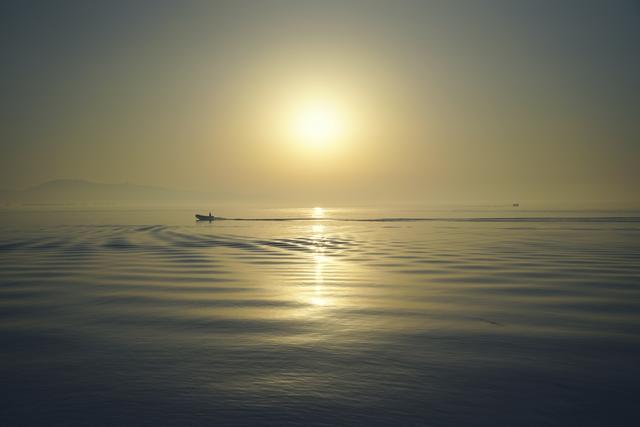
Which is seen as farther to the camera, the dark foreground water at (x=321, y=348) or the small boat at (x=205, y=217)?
the small boat at (x=205, y=217)

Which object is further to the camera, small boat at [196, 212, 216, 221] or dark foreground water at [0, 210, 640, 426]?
small boat at [196, 212, 216, 221]

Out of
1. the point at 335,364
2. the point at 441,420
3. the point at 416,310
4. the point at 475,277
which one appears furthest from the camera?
the point at 475,277

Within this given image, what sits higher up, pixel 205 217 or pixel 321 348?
pixel 205 217

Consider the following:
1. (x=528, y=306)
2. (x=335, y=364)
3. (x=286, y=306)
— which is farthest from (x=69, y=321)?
(x=528, y=306)

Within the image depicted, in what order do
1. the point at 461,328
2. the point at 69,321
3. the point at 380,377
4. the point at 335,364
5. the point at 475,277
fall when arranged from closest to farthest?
the point at 380,377, the point at 335,364, the point at 461,328, the point at 69,321, the point at 475,277

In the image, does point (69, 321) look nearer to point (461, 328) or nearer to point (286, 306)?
point (286, 306)

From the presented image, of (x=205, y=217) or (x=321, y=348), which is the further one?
(x=205, y=217)

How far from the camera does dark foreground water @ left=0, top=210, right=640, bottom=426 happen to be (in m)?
7.00

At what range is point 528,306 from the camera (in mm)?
14219

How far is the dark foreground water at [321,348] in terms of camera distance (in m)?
7.00

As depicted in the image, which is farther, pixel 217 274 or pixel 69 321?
pixel 217 274

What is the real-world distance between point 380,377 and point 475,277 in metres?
13.3

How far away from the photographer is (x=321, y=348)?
397 inches

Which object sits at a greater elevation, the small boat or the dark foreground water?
the small boat
